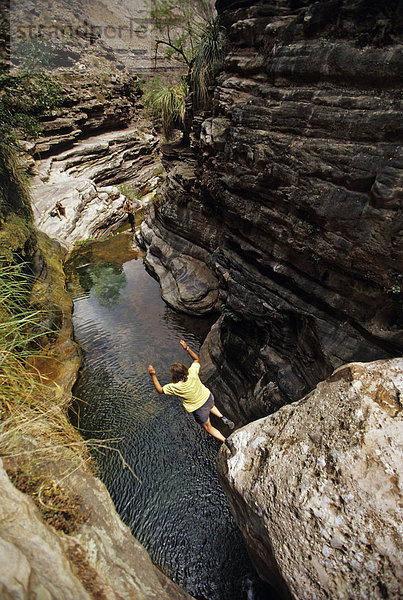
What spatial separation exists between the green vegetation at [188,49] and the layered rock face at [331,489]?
8516mm

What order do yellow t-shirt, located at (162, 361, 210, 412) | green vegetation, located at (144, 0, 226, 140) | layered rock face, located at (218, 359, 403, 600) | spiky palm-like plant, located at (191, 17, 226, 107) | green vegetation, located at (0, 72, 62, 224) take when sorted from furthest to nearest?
green vegetation, located at (144, 0, 226, 140) → spiky palm-like plant, located at (191, 17, 226, 107) → green vegetation, located at (0, 72, 62, 224) → yellow t-shirt, located at (162, 361, 210, 412) → layered rock face, located at (218, 359, 403, 600)

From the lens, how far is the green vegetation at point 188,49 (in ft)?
25.3

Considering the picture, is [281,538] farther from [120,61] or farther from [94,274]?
[120,61]

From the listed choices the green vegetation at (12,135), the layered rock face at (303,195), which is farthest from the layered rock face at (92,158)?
the layered rock face at (303,195)

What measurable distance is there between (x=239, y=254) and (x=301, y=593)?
17.9 feet

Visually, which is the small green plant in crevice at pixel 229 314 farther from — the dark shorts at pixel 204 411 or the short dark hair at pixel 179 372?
the short dark hair at pixel 179 372

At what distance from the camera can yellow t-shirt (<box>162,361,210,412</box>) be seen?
444 centimetres

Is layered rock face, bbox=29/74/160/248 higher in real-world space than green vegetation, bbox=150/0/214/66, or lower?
lower

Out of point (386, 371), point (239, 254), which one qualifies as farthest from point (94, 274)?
point (386, 371)

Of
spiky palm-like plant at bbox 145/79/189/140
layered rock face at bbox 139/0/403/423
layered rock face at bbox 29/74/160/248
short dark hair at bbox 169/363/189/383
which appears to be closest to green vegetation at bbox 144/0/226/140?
spiky palm-like plant at bbox 145/79/189/140

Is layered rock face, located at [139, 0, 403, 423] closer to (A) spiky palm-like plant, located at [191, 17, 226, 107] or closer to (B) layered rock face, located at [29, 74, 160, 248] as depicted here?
(A) spiky palm-like plant, located at [191, 17, 226, 107]

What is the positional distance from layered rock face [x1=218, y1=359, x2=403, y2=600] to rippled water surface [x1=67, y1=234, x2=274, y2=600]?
128cm

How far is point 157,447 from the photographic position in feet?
17.7

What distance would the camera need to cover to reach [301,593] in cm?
214
